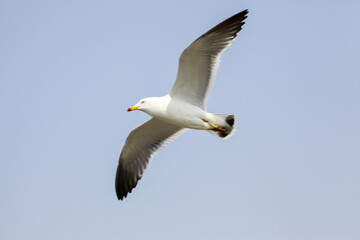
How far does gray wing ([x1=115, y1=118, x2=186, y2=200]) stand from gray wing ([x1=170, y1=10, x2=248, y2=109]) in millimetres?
1078

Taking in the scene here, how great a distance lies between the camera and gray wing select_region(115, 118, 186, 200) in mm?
9516

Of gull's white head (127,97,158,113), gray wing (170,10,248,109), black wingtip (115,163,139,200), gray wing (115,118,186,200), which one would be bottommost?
black wingtip (115,163,139,200)

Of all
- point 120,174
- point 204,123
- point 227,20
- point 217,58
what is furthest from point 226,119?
point 120,174

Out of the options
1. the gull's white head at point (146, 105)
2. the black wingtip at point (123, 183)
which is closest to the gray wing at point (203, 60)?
the gull's white head at point (146, 105)

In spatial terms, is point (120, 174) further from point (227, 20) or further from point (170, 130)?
point (227, 20)

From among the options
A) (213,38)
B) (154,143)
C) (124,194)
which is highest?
(213,38)

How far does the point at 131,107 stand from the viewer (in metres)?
8.45

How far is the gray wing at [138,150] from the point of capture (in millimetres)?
9516

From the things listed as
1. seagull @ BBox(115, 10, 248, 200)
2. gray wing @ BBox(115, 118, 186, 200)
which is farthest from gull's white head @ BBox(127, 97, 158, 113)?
gray wing @ BBox(115, 118, 186, 200)

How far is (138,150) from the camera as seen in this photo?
977 centimetres

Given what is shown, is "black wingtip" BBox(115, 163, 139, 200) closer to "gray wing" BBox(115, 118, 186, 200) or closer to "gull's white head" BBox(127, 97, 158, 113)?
"gray wing" BBox(115, 118, 186, 200)

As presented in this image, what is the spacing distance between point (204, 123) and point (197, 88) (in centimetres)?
56

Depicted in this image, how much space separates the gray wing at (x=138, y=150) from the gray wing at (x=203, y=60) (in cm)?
108

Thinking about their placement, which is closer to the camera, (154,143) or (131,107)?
(131,107)
